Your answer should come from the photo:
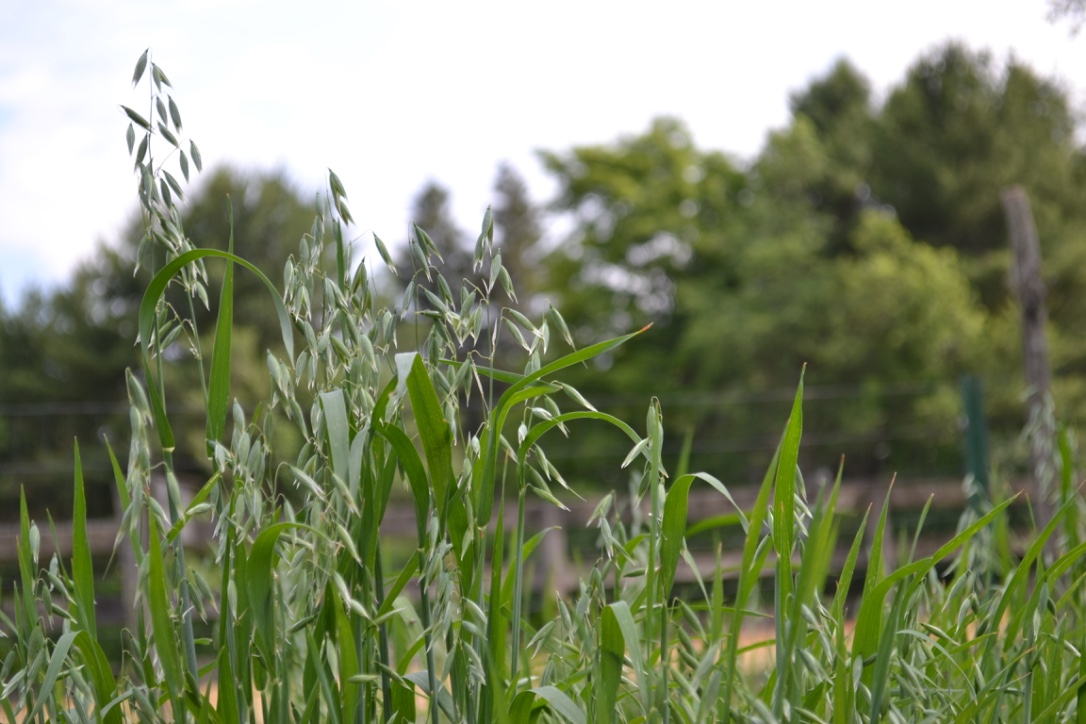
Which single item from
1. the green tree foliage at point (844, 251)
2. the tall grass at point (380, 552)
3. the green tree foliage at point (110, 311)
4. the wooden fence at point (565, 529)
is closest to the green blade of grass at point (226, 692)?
the tall grass at point (380, 552)

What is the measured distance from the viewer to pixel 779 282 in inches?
554

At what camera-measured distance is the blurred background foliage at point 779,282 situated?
36.7 ft

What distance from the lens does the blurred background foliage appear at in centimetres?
1120

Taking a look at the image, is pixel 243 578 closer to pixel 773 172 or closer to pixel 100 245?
pixel 100 245

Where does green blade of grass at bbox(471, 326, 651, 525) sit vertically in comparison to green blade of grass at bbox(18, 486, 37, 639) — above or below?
above

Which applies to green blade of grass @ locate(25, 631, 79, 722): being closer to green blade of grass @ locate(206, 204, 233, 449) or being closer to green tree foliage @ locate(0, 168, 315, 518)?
green blade of grass @ locate(206, 204, 233, 449)

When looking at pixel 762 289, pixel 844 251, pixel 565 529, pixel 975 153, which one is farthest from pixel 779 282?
pixel 565 529

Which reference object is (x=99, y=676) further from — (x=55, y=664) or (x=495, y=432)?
(x=495, y=432)

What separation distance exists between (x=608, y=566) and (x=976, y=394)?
4546mm

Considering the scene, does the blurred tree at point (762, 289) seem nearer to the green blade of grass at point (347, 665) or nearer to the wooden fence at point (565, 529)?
the wooden fence at point (565, 529)

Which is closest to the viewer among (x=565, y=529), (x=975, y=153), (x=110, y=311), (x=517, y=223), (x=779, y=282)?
(x=565, y=529)

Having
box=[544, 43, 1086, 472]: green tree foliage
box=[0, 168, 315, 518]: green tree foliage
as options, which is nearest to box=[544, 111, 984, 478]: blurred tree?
box=[544, 43, 1086, 472]: green tree foliage

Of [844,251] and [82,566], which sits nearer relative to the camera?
[82,566]

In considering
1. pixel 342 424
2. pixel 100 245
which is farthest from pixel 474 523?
pixel 100 245
